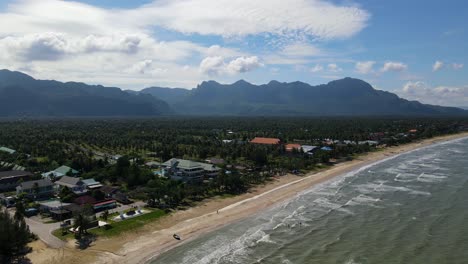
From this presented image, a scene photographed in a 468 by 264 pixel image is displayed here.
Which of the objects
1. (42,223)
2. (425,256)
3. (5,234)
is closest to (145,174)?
(42,223)

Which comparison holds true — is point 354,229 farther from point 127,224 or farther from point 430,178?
point 430,178

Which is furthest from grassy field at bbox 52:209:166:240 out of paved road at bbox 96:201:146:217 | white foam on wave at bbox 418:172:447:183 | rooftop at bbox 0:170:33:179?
white foam on wave at bbox 418:172:447:183

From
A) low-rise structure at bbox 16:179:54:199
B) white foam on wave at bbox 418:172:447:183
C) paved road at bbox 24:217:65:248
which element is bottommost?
paved road at bbox 24:217:65:248

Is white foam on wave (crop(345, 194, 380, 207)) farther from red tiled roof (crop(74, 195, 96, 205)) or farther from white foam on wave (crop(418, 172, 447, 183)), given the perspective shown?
red tiled roof (crop(74, 195, 96, 205))

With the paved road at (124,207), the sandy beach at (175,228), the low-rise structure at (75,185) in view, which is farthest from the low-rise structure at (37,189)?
the sandy beach at (175,228)

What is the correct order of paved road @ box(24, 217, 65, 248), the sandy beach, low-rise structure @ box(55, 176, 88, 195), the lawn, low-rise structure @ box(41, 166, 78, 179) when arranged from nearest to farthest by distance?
the sandy beach < paved road @ box(24, 217, 65, 248) < the lawn < low-rise structure @ box(55, 176, 88, 195) < low-rise structure @ box(41, 166, 78, 179)

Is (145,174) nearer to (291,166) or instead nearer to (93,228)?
(93,228)

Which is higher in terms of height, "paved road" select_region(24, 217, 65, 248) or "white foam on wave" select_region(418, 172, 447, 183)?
"white foam on wave" select_region(418, 172, 447, 183)
